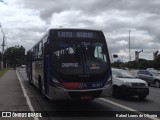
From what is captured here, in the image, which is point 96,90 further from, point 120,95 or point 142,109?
point 120,95

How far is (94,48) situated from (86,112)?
2.40m

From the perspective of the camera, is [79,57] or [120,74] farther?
[120,74]

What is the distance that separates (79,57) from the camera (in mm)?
12078

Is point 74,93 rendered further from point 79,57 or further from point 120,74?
point 120,74

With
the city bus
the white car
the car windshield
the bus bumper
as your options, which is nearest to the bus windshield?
the city bus

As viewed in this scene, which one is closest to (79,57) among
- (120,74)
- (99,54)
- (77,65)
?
(77,65)

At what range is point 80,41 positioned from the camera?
12398 mm

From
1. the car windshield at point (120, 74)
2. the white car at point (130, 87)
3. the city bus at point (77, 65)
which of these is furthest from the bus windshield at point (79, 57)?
the car windshield at point (120, 74)

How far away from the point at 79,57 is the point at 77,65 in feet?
1.10

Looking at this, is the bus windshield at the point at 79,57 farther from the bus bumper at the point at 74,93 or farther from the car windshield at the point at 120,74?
the car windshield at the point at 120,74

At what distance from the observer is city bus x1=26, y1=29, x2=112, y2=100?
38.2 ft

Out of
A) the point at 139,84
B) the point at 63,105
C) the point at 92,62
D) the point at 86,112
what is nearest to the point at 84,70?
the point at 92,62

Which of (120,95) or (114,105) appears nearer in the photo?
(114,105)

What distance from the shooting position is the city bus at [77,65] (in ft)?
38.2
